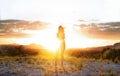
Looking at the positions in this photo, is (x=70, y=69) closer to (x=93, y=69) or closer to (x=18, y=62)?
(x=93, y=69)

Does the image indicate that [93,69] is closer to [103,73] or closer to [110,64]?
[103,73]

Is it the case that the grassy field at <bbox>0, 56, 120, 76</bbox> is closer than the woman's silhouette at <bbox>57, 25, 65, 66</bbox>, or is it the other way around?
the grassy field at <bbox>0, 56, 120, 76</bbox>

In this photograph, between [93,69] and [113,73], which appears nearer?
[113,73]

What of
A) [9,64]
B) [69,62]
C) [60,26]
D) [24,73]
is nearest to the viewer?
[24,73]

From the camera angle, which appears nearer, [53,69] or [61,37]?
[53,69]

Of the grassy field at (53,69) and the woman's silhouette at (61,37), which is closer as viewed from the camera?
the grassy field at (53,69)

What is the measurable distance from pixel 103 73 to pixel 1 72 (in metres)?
6.57

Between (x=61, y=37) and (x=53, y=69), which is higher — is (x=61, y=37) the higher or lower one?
the higher one

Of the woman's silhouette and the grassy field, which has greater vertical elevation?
the woman's silhouette

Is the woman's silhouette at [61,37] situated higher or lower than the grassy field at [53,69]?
higher

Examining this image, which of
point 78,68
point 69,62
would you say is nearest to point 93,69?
point 78,68

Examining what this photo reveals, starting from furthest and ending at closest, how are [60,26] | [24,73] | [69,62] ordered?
1. [69,62]
2. [60,26]
3. [24,73]

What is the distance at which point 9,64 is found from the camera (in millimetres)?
28094

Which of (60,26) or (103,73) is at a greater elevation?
(60,26)
